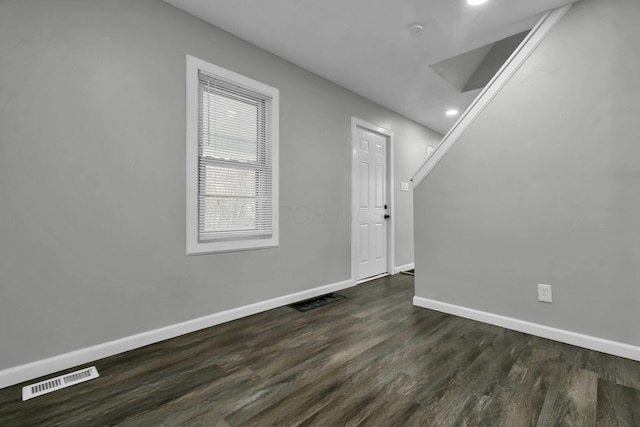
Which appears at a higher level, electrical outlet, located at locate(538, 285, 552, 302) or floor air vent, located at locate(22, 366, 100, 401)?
electrical outlet, located at locate(538, 285, 552, 302)

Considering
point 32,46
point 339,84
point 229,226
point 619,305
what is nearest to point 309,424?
point 229,226

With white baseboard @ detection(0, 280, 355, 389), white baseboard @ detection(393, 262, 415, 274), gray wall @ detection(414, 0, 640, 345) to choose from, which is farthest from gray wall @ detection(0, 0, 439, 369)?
white baseboard @ detection(393, 262, 415, 274)

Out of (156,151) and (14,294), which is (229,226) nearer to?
(156,151)

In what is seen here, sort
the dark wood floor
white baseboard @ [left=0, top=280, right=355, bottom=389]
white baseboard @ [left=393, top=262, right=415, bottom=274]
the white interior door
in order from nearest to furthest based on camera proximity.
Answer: the dark wood floor
white baseboard @ [left=0, top=280, right=355, bottom=389]
the white interior door
white baseboard @ [left=393, top=262, right=415, bottom=274]

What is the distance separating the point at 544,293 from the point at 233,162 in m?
2.75

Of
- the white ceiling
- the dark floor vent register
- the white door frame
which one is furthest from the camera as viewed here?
the white door frame

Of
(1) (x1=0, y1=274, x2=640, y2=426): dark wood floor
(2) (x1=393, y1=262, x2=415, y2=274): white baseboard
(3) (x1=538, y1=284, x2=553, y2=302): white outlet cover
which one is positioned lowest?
(1) (x1=0, y1=274, x2=640, y2=426): dark wood floor

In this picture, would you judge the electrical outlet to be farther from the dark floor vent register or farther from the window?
the window

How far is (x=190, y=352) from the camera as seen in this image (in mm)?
2076

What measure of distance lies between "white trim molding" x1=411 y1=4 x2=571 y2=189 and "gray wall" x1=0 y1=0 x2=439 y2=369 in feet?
6.10

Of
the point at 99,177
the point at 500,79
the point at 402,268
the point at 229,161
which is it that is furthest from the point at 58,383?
the point at 402,268

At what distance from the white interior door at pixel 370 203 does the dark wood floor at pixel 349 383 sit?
170 cm

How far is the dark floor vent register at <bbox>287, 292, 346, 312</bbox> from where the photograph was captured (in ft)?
9.91

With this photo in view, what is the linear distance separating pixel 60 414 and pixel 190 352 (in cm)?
72
